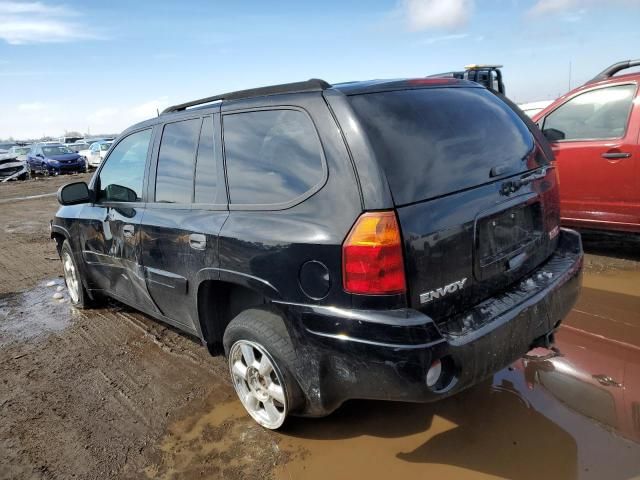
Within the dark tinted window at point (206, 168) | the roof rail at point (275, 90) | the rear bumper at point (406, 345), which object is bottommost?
the rear bumper at point (406, 345)

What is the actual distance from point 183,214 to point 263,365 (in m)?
1.05

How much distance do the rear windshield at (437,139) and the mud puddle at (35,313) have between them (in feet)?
12.7

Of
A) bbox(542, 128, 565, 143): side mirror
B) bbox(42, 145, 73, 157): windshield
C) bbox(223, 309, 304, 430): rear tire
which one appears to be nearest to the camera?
bbox(223, 309, 304, 430): rear tire

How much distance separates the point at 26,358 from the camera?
400cm

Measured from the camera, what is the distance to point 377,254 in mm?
2033

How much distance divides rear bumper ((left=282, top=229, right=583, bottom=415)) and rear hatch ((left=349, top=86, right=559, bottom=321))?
110 mm

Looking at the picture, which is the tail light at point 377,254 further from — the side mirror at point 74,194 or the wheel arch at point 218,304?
the side mirror at point 74,194

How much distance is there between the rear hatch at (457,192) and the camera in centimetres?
212

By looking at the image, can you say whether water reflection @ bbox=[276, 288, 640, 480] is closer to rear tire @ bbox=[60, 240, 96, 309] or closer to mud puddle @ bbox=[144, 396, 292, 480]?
mud puddle @ bbox=[144, 396, 292, 480]

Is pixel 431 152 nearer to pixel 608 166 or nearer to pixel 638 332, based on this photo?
pixel 638 332

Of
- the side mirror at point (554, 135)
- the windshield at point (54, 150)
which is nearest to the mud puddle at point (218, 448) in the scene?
the side mirror at point (554, 135)

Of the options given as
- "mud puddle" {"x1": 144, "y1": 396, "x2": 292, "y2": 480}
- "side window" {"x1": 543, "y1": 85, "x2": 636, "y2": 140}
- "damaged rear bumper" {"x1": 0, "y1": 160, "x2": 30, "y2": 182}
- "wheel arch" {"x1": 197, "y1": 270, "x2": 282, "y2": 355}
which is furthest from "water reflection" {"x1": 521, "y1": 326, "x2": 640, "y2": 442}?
"damaged rear bumper" {"x1": 0, "y1": 160, "x2": 30, "y2": 182}

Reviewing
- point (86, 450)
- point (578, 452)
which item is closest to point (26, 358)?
point (86, 450)

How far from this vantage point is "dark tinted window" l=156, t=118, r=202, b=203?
3016mm
